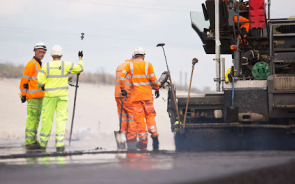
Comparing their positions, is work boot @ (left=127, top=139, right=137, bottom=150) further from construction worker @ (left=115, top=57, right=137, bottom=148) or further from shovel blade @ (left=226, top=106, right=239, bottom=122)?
shovel blade @ (left=226, top=106, right=239, bottom=122)

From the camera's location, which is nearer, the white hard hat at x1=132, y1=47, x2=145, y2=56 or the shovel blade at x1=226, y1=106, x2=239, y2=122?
the shovel blade at x1=226, y1=106, x2=239, y2=122

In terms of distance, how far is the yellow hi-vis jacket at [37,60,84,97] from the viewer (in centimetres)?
900

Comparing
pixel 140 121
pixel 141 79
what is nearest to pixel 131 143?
pixel 140 121

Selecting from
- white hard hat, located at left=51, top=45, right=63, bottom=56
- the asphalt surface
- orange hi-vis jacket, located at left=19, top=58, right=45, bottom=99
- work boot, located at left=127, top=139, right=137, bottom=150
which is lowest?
the asphalt surface

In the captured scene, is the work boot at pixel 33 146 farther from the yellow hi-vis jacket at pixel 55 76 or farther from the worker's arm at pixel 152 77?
the worker's arm at pixel 152 77

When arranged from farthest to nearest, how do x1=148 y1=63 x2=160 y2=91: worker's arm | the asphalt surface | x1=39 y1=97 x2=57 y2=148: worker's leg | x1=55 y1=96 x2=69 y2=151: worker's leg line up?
x1=148 y1=63 x2=160 y2=91: worker's arm < x1=39 y1=97 x2=57 y2=148: worker's leg < x1=55 y1=96 x2=69 y2=151: worker's leg < the asphalt surface

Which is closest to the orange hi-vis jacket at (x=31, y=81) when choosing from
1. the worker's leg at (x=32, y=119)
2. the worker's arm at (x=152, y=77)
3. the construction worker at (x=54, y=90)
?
the worker's leg at (x=32, y=119)

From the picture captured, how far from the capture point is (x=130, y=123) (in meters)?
10.0

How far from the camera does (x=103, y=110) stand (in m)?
32.7

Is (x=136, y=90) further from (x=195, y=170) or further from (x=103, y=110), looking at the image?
(x=103, y=110)

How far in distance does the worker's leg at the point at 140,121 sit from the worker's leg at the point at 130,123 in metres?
0.49

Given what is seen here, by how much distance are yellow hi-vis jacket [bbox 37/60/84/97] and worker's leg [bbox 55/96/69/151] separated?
15 cm

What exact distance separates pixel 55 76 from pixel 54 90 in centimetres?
29

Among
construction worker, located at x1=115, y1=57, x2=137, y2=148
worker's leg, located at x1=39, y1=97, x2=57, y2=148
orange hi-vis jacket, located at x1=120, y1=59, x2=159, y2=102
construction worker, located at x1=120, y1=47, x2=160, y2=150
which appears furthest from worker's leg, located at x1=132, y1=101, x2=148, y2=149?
worker's leg, located at x1=39, y1=97, x2=57, y2=148
